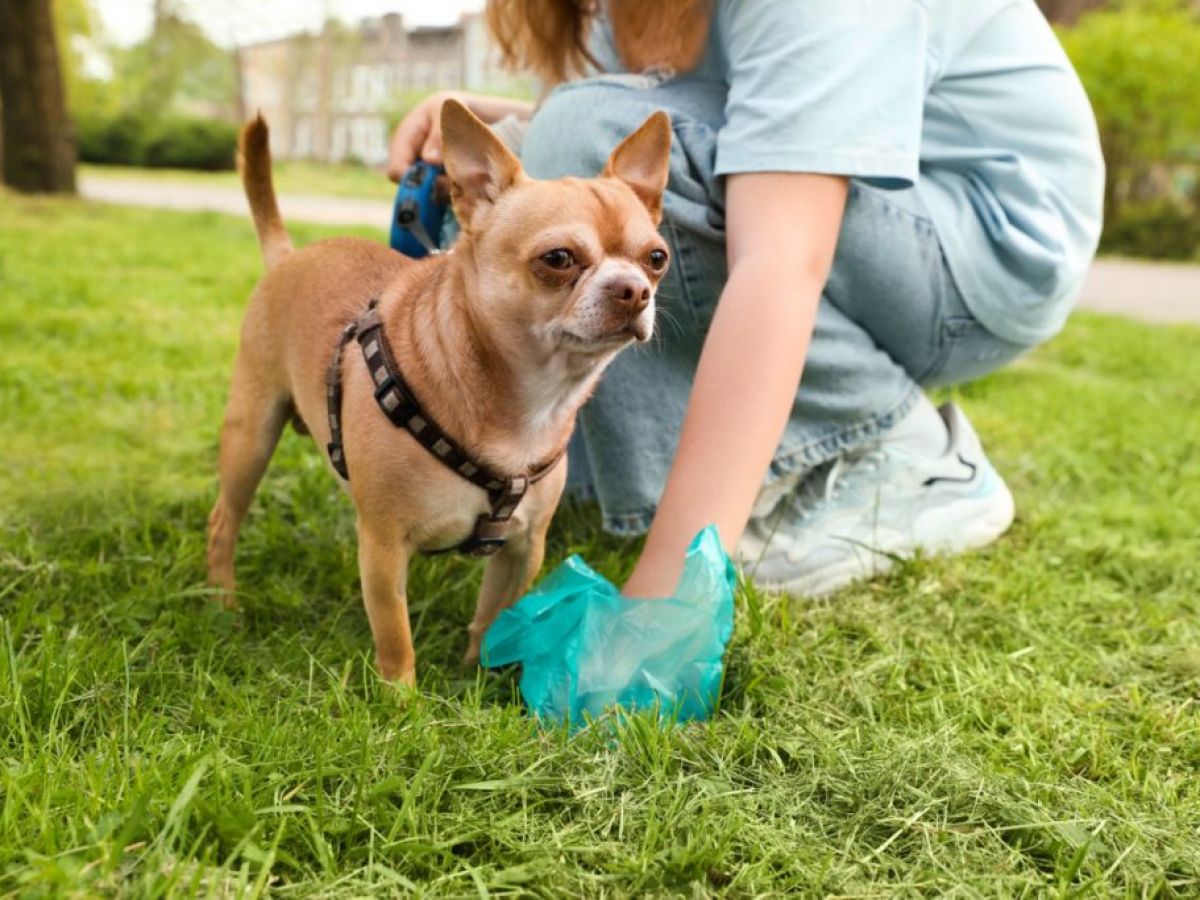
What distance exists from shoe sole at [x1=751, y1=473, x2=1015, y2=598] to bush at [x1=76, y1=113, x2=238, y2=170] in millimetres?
26132

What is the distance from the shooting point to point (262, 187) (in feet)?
8.07

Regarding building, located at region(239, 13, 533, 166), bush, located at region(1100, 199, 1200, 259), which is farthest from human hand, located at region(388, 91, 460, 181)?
building, located at region(239, 13, 533, 166)

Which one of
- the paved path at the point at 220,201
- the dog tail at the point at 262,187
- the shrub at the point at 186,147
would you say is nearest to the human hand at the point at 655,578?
the dog tail at the point at 262,187

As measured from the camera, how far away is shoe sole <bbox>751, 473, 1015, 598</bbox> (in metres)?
2.35

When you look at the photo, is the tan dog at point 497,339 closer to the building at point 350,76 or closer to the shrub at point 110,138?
the shrub at point 110,138

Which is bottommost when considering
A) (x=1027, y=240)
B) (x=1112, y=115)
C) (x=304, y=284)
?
(x=1112, y=115)

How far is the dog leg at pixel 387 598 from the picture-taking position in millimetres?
1823

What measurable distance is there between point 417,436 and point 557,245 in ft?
1.26

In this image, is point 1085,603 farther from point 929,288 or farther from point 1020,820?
point 1020,820

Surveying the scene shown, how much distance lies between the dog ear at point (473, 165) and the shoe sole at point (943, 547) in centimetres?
101

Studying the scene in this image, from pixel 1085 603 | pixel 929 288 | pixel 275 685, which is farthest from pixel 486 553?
pixel 1085 603

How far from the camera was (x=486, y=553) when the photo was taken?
Result: 1991 millimetres

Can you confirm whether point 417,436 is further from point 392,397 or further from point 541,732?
point 541,732

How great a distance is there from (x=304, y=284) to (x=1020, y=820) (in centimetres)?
163
